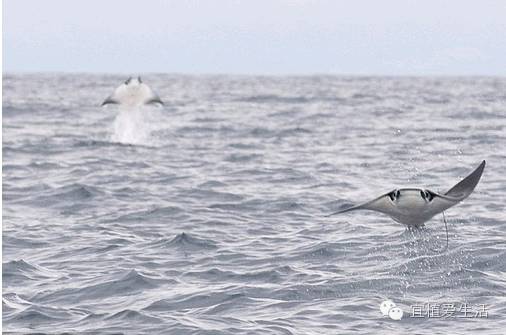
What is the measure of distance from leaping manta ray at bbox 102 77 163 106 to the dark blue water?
3.93 feet

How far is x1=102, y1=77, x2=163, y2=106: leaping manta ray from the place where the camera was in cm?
2802

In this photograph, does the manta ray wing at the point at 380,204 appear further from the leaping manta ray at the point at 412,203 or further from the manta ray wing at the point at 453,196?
the manta ray wing at the point at 453,196

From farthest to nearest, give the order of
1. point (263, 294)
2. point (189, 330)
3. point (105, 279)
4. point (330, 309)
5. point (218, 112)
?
1. point (218, 112)
2. point (105, 279)
3. point (263, 294)
4. point (330, 309)
5. point (189, 330)

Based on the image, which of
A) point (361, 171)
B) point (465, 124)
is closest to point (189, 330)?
point (361, 171)

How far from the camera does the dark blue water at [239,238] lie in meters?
9.48

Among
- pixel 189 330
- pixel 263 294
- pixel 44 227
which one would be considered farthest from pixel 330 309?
pixel 44 227

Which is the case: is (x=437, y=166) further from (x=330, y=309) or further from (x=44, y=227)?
(x=330, y=309)

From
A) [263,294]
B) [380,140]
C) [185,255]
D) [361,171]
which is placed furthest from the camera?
[380,140]

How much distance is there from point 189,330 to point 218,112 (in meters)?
35.1

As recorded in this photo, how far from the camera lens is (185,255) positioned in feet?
40.6

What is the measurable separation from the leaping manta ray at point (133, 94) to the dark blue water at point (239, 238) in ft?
3.93

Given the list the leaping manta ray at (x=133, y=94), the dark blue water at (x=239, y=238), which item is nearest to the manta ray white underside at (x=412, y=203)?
the dark blue water at (x=239, y=238)

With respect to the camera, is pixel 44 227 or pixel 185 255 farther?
pixel 44 227

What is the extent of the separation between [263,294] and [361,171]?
10.7m
